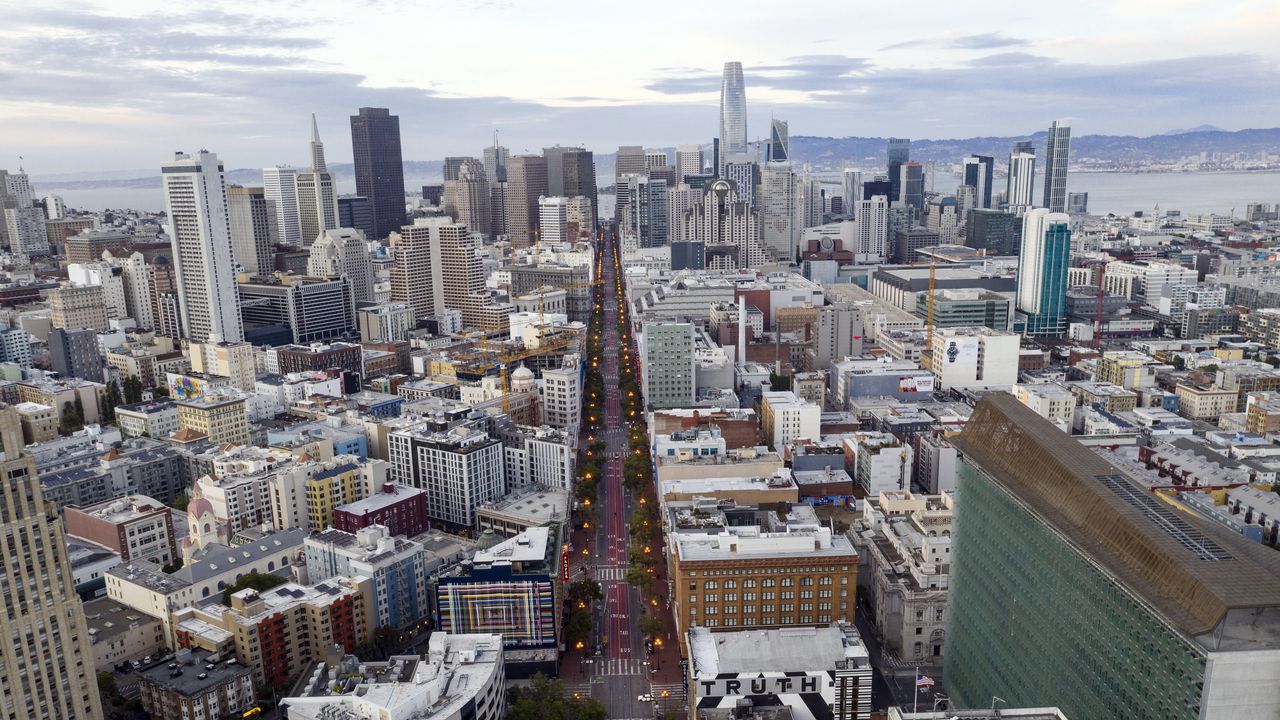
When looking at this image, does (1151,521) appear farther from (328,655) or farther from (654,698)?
(328,655)

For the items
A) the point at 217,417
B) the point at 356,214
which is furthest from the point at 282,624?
the point at 356,214

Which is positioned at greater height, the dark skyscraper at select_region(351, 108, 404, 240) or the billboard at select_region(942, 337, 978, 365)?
the dark skyscraper at select_region(351, 108, 404, 240)

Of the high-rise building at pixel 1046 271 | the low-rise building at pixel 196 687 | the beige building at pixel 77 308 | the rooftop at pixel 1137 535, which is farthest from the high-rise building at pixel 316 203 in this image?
the rooftop at pixel 1137 535

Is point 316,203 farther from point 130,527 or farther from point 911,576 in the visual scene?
point 911,576

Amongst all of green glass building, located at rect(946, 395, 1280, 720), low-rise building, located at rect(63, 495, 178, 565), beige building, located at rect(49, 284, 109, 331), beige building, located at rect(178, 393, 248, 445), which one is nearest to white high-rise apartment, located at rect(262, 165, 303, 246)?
beige building, located at rect(49, 284, 109, 331)

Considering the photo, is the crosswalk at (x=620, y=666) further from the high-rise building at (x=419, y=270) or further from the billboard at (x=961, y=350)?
the high-rise building at (x=419, y=270)

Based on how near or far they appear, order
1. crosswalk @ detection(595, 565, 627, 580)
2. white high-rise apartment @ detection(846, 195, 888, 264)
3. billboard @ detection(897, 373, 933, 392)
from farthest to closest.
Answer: white high-rise apartment @ detection(846, 195, 888, 264), billboard @ detection(897, 373, 933, 392), crosswalk @ detection(595, 565, 627, 580)

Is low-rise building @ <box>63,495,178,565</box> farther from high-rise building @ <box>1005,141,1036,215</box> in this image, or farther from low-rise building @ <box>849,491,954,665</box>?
high-rise building @ <box>1005,141,1036,215</box>

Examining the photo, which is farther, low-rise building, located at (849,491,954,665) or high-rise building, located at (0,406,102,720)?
low-rise building, located at (849,491,954,665)

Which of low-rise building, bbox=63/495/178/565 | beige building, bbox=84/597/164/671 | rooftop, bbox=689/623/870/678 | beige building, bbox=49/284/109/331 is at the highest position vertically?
beige building, bbox=49/284/109/331
